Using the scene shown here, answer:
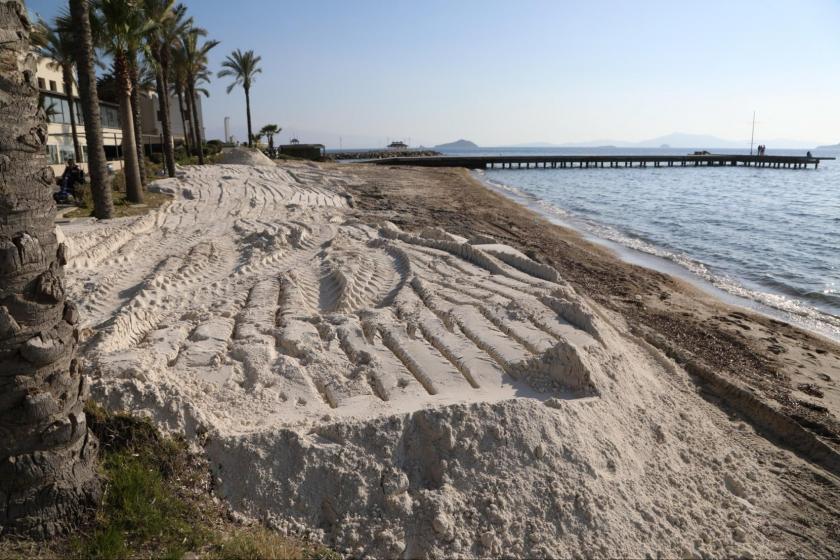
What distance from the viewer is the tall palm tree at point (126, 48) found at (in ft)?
45.9

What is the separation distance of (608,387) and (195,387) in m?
3.58

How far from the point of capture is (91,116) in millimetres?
12484

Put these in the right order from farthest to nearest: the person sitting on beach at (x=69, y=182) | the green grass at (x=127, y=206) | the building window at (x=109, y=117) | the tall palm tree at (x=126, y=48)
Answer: the building window at (x=109, y=117) < the person sitting on beach at (x=69, y=182) < the tall palm tree at (x=126, y=48) < the green grass at (x=127, y=206)

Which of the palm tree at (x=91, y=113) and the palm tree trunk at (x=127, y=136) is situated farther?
the palm tree trunk at (x=127, y=136)

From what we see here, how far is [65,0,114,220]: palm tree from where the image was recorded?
12.1m

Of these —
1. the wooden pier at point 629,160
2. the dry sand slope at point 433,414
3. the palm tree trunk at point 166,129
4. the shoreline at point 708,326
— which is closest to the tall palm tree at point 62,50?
the palm tree trunk at point 166,129

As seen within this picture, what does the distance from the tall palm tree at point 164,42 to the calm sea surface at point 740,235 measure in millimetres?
16083

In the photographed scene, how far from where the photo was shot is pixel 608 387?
4785mm

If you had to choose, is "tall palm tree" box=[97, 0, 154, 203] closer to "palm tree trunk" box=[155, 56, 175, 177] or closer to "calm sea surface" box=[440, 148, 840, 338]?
"palm tree trunk" box=[155, 56, 175, 177]

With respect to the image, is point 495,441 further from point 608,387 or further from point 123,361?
point 123,361

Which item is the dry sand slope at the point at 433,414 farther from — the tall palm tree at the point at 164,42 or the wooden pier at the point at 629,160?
the wooden pier at the point at 629,160

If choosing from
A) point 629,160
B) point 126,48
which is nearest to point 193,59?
point 126,48

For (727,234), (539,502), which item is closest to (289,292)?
(539,502)

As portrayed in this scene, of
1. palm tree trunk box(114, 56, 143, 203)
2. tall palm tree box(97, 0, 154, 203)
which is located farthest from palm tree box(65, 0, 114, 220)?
palm tree trunk box(114, 56, 143, 203)
